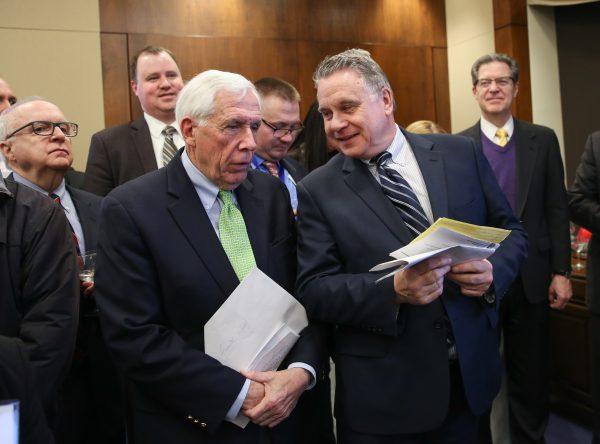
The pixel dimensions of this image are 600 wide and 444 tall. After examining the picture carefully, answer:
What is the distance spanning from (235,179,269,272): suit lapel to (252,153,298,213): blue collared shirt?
810 mm

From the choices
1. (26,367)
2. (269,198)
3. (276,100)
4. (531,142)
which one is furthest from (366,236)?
(531,142)

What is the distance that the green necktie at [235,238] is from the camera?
1681mm

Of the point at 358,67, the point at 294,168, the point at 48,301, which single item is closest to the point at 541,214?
the point at 294,168

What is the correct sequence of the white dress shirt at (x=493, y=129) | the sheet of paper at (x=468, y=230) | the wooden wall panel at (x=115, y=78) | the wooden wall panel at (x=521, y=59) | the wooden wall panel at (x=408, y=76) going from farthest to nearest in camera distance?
1. the wooden wall panel at (x=408, y=76)
2. the wooden wall panel at (x=521, y=59)
3. the wooden wall panel at (x=115, y=78)
4. the white dress shirt at (x=493, y=129)
5. the sheet of paper at (x=468, y=230)

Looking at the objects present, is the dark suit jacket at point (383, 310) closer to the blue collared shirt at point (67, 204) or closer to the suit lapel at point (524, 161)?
the blue collared shirt at point (67, 204)

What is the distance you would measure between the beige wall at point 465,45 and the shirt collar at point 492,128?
9.03 feet

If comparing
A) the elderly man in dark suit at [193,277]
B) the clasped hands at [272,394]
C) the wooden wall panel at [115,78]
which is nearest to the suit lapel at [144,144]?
the elderly man in dark suit at [193,277]

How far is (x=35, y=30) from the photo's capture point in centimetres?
479

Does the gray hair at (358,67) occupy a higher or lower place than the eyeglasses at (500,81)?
lower

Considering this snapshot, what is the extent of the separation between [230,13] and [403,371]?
4478 mm

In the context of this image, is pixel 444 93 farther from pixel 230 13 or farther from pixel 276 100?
pixel 276 100

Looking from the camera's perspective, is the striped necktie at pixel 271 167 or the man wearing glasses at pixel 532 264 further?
the man wearing glasses at pixel 532 264

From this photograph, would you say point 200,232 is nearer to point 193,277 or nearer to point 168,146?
point 193,277

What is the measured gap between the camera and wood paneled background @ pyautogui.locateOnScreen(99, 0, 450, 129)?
5.04 m
